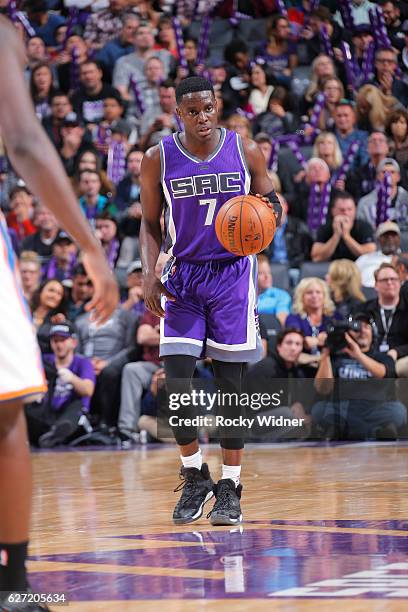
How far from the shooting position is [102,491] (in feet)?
20.4

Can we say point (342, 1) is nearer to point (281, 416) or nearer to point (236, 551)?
point (281, 416)

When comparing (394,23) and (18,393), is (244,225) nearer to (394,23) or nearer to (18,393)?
(18,393)

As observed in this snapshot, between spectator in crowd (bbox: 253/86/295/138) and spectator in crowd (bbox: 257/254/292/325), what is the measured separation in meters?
2.19

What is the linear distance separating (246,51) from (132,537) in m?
8.89

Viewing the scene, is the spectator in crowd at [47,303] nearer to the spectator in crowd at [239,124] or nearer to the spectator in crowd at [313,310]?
the spectator in crowd at [313,310]

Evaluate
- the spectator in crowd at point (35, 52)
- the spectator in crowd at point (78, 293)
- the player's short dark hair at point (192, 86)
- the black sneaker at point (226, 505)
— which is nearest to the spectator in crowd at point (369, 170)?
the spectator in crowd at point (78, 293)

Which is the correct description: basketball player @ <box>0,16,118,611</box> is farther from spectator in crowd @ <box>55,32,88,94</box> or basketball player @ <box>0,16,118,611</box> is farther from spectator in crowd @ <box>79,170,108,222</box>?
spectator in crowd @ <box>55,32,88,94</box>

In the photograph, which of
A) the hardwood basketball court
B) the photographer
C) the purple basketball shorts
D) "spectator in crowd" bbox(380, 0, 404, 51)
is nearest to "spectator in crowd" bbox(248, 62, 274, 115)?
"spectator in crowd" bbox(380, 0, 404, 51)

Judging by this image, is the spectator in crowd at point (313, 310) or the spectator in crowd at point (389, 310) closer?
the spectator in crowd at point (389, 310)

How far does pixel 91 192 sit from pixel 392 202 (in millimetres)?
2971

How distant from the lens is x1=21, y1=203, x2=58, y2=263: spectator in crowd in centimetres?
1085

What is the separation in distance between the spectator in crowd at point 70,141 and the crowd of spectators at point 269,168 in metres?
0.02

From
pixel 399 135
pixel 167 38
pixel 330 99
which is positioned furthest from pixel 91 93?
pixel 399 135

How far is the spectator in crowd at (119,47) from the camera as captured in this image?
1304 centimetres
